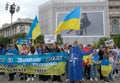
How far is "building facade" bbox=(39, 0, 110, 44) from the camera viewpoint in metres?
65.5

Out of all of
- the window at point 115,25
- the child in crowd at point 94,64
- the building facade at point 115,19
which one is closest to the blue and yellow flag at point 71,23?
the child in crowd at point 94,64

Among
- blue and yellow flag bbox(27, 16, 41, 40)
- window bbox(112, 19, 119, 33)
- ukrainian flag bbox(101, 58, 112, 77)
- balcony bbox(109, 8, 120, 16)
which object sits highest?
balcony bbox(109, 8, 120, 16)

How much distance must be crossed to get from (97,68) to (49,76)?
7.04 feet

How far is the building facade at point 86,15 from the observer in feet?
215

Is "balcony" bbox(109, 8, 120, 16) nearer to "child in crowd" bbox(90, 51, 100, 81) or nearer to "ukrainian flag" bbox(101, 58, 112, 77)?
"child in crowd" bbox(90, 51, 100, 81)

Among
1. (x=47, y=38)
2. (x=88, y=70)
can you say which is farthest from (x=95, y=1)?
(x=88, y=70)

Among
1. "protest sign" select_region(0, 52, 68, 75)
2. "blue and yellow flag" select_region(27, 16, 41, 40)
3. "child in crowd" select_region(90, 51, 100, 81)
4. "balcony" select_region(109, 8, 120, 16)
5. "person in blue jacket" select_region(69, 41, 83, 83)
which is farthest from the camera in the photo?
"balcony" select_region(109, 8, 120, 16)

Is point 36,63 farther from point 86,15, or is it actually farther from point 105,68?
point 86,15

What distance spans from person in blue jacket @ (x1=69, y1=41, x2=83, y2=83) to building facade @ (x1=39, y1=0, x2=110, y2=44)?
173 feet

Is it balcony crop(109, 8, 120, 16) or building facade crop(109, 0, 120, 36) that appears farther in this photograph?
balcony crop(109, 8, 120, 16)

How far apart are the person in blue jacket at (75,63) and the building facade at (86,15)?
5288 centimetres

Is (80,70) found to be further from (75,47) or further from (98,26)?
(98,26)

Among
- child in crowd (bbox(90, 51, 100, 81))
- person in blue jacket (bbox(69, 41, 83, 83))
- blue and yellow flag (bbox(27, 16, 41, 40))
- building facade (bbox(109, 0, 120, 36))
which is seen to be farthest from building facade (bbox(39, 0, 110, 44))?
person in blue jacket (bbox(69, 41, 83, 83))

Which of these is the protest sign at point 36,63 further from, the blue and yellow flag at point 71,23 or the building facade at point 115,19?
the building facade at point 115,19
